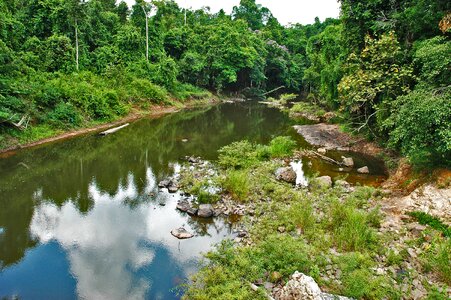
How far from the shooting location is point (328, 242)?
30.3 ft

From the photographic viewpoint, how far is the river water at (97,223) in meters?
8.59

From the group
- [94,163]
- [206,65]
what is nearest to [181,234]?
[94,163]

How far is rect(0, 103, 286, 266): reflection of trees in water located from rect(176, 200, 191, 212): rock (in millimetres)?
1128

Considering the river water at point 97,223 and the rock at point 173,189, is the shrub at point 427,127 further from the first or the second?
the rock at point 173,189

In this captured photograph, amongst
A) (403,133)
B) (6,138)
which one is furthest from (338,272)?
(6,138)

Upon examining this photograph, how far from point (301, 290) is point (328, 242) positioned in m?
2.74

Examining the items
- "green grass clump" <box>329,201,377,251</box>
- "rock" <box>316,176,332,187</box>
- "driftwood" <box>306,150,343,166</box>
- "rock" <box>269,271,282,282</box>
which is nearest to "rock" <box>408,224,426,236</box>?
"green grass clump" <box>329,201,377,251</box>

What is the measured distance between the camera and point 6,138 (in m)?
19.5

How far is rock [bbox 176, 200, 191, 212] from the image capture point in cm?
1250

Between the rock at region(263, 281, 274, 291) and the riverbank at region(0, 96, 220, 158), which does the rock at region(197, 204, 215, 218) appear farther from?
the riverbank at region(0, 96, 220, 158)

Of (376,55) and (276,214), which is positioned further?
(376,55)

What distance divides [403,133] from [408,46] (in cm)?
808

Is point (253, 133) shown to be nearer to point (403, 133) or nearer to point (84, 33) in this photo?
point (403, 133)

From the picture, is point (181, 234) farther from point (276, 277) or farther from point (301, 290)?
point (301, 290)
